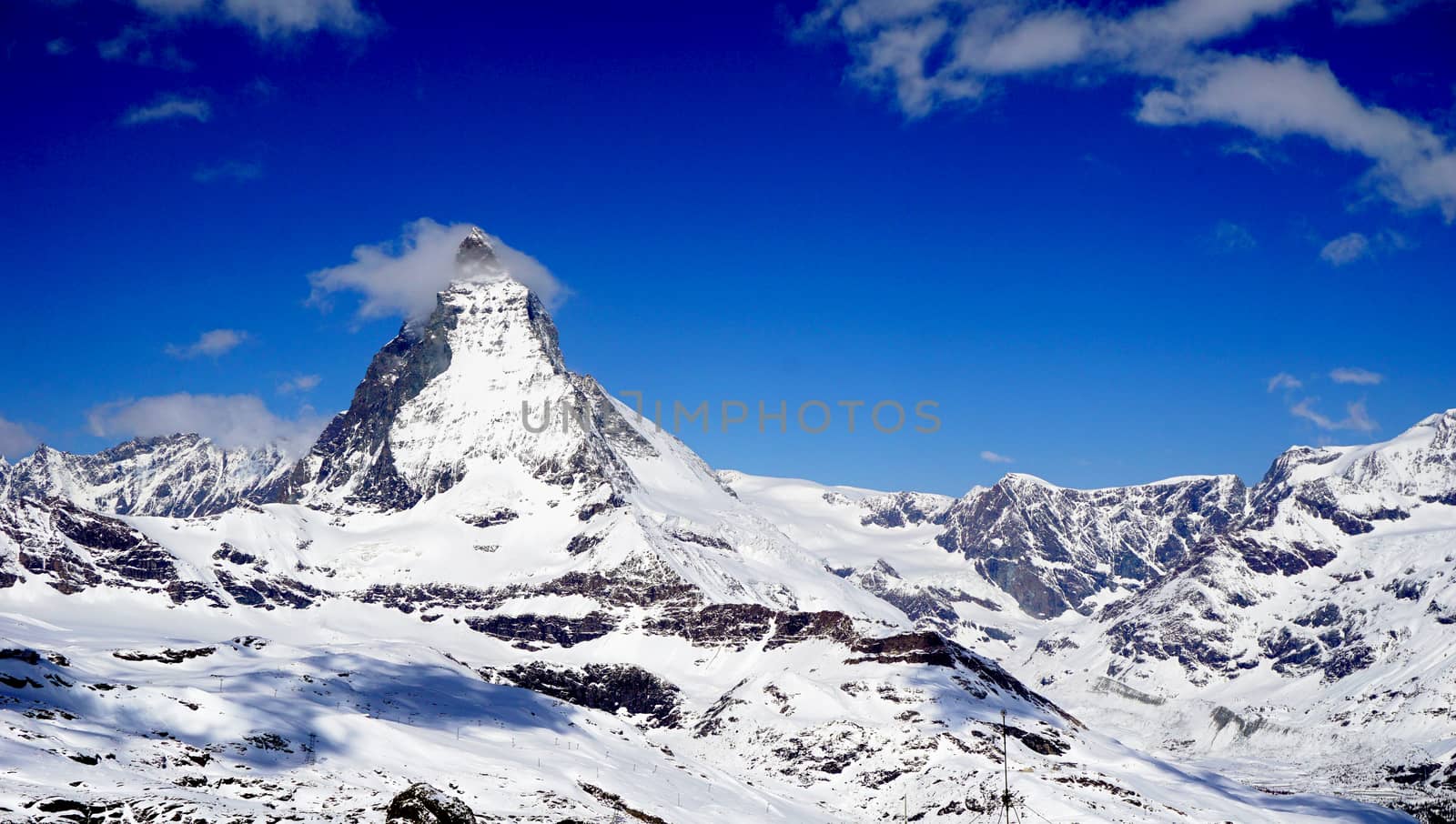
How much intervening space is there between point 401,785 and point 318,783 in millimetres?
19883

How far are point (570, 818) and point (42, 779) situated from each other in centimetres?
7344

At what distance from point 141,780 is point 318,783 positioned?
28981 mm

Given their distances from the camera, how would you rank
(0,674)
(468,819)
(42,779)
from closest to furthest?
(468,819) < (42,779) < (0,674)

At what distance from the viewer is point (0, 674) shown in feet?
632

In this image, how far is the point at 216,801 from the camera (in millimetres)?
150750

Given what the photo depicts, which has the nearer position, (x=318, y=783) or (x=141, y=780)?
(x=141, y=780)

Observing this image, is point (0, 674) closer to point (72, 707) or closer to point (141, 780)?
point (72, 707)

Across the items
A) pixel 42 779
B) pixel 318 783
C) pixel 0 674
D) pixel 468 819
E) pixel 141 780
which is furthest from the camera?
pixel 0 674

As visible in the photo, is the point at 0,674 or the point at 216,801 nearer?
the point at 216,801

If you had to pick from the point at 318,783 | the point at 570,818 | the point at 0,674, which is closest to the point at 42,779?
the point at 318,783

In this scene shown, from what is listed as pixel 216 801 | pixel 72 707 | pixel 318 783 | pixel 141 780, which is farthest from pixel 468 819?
pixel 72 707

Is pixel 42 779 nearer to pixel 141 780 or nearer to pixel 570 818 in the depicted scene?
pixel 141 780

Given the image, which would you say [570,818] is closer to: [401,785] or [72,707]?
[401,785]

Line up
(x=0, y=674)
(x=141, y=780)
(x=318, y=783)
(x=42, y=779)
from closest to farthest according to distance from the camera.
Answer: (x=42, y=779), (x=141, y=780), (x=318, y=783), (x=0, y=674)
